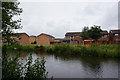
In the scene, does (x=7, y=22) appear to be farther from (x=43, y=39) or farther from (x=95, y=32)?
(x=43, y=39)

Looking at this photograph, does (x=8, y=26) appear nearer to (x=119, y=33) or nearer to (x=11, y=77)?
(x=11, y=77)

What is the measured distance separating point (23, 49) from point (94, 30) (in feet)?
88.9

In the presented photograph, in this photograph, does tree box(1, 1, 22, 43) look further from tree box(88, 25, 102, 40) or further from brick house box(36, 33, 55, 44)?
brick house box(36, 33, 55, 44)

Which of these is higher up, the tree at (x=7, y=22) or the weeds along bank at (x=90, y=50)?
the tree at (x=7, y=22)

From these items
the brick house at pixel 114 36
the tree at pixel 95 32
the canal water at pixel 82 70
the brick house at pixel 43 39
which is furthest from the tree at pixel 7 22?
the brick house at pixel 114 36

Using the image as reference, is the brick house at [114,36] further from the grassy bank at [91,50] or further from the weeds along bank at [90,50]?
the grassy bank at [91,50]

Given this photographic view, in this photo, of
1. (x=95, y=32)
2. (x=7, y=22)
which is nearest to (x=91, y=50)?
(x=7, y=22)

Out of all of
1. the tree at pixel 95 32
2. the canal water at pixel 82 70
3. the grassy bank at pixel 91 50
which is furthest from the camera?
the tree at pixel 95 32

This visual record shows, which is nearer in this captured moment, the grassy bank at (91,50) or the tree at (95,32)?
the grassy bank at (91,50)

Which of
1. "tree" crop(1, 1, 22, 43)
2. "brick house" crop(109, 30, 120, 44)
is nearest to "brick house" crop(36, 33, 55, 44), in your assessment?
"brick house" crop(109, 30, 120, 44)

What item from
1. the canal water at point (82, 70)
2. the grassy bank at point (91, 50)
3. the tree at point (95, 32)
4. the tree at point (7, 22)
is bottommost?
the canal water at point (82, 70)

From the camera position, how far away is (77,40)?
136 feet

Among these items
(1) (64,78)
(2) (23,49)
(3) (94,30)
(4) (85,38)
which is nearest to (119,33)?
(3) (94,30)

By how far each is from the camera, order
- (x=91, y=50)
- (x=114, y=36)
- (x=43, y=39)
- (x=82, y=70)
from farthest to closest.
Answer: (x=43, y=39)
(x=114, y=36)
(x=91, y=50)
(x=82, y=70)
